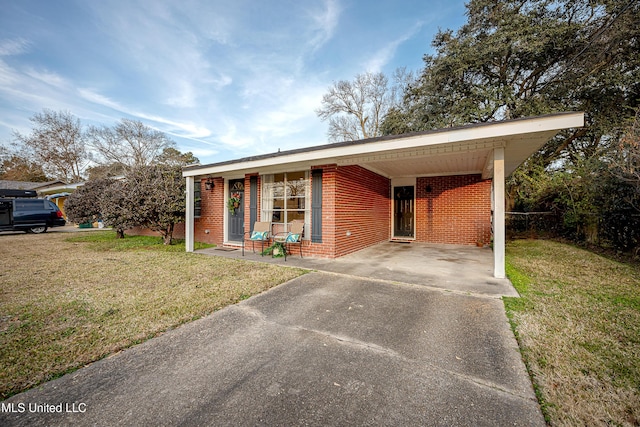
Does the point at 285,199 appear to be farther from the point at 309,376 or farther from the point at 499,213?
the point at 309,376

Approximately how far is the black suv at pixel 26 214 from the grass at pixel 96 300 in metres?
7.65

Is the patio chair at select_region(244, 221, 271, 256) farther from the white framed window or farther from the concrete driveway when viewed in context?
the concrete driveway

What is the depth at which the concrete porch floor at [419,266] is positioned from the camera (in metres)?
4.13

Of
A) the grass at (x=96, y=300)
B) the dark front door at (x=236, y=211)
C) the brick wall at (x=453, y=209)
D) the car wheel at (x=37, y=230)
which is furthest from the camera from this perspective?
the car wheel at (x=37, y=230)

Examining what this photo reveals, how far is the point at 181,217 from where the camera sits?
27.6 ft

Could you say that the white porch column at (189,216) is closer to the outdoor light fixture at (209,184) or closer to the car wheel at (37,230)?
the outdoor light fixture at (209,184)

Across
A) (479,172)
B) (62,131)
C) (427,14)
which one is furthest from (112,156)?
(479,172)

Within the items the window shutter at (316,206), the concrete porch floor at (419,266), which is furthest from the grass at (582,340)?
the window shutter at (316,206)

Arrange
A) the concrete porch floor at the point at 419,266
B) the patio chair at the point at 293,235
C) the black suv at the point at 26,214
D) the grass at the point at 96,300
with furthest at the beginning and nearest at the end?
the black suv at the point at 26,214 < the patio chair at the point at 293,235 < the concrete porch floor at the point at 419,266 < the grass at the point at 96,300

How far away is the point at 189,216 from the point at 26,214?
34.3 ft

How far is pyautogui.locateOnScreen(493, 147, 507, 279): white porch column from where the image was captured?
4.38 m

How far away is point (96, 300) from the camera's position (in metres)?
3.53

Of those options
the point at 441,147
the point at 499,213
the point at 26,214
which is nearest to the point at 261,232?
the point at 441,147

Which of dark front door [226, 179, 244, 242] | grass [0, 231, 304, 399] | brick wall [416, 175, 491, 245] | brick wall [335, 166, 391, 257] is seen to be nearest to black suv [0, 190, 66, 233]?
grass [0, 231, 304, 399]
